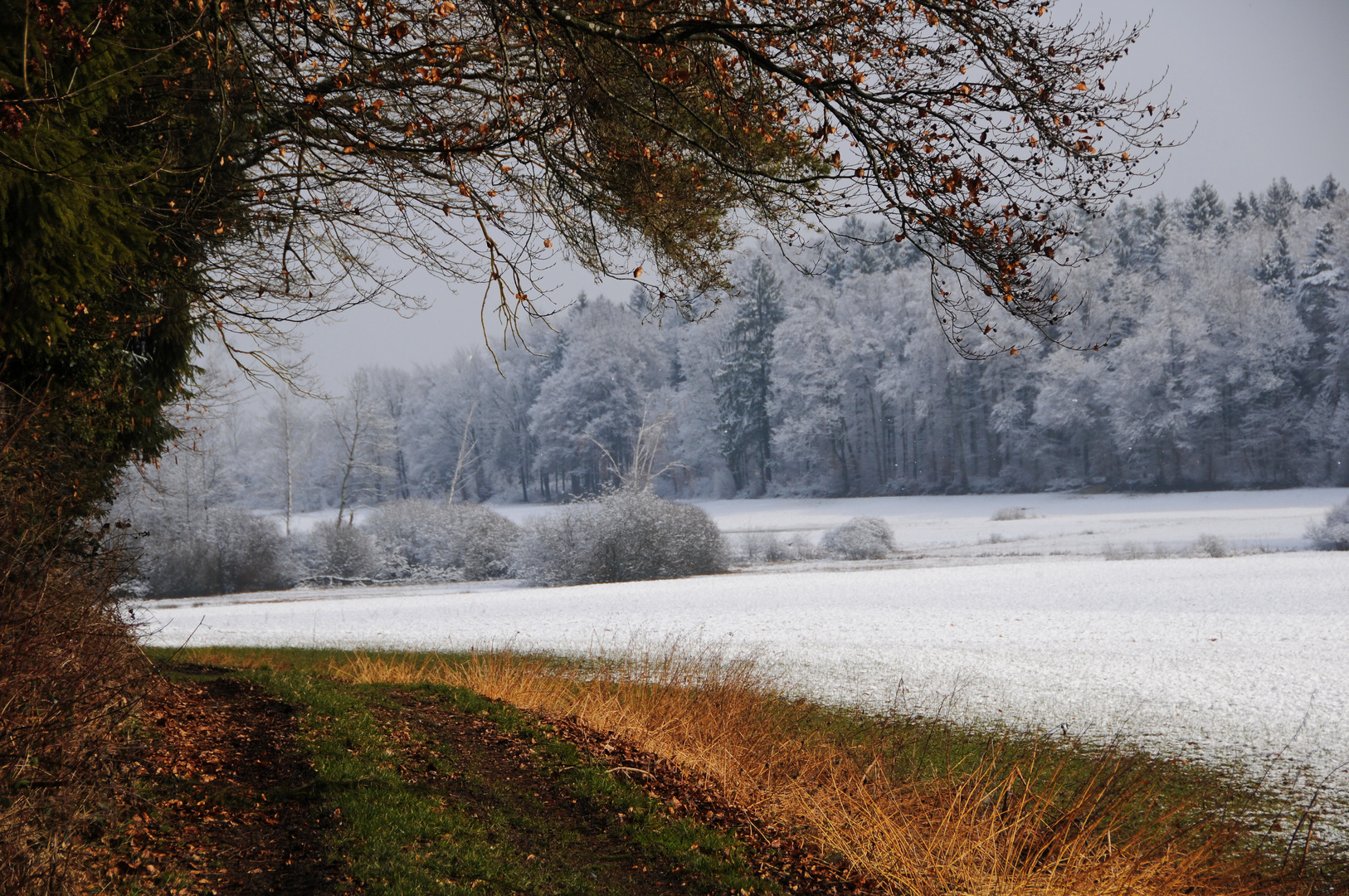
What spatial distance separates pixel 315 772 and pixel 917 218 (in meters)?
Answer: 4.62

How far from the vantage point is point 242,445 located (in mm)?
55531

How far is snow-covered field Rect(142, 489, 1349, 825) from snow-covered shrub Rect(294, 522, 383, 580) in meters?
1.66

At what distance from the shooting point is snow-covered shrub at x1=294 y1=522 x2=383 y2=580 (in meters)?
25.5

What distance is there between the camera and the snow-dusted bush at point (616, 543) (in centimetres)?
2344

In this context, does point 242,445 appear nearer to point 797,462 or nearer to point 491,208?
point 797,462

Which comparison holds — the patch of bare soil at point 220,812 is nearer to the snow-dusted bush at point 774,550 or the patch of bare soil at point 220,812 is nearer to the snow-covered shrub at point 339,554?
the snow-covered shrub at point 339,554

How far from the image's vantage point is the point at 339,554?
83.9 feet

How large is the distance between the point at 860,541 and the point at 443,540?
13.2 meters

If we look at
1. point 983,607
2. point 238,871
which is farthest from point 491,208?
point 983,607

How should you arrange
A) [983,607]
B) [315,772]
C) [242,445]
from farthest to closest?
[242,445] → [983,607] → [315,772]

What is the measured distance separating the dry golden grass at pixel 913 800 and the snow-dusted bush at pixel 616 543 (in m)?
15.0

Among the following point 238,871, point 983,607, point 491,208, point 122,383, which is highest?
point 491,208

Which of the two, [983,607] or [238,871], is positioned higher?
[238,871]

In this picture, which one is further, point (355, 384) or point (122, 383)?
point (355, 384)
